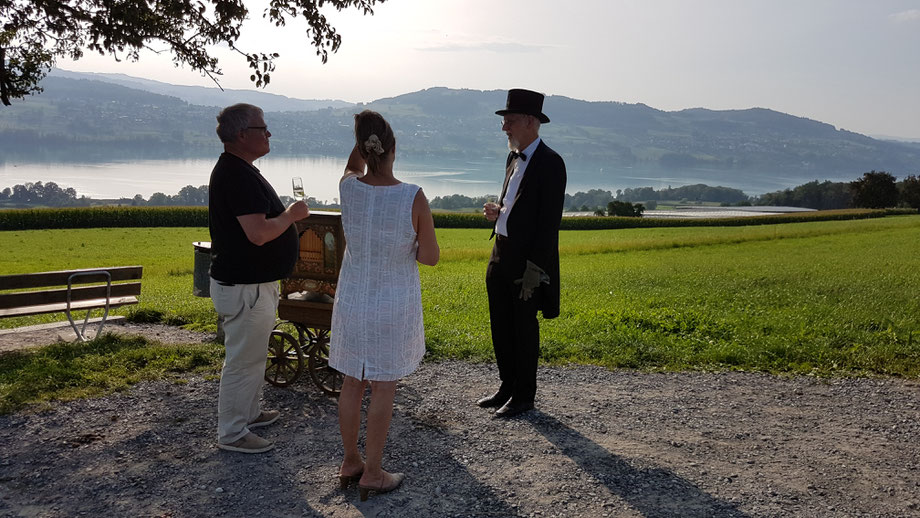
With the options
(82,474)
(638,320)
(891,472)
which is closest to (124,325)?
(82,474)

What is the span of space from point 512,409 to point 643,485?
5.16 ft

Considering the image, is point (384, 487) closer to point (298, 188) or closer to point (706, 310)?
point (298, 188)

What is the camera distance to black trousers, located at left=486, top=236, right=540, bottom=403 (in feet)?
19.1

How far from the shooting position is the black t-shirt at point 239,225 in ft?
14.9

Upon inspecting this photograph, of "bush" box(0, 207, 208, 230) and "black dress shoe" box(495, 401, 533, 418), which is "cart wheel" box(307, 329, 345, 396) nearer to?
"black dress shoe" box(495, 401, 533, 418)

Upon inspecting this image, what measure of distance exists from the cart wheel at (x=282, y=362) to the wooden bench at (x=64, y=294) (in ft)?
10.8

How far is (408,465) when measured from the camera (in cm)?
479

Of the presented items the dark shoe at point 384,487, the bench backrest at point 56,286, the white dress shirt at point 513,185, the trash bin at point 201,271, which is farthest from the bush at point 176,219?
the dark shoe at point 384,487

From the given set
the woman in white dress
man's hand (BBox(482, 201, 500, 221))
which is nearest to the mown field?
man's hand (BBox(482, 201, 500, 221))

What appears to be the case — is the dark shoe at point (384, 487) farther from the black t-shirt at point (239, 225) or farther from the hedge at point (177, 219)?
the hedge at point (177, 219)

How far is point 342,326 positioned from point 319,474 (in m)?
1.19

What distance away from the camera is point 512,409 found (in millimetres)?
5891

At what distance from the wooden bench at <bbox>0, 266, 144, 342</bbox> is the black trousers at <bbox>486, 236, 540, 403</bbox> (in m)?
5.45

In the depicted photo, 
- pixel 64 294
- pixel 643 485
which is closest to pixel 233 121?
pixel 643 485
